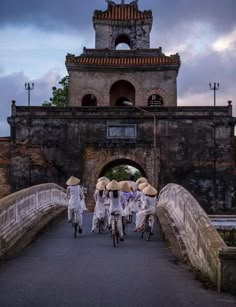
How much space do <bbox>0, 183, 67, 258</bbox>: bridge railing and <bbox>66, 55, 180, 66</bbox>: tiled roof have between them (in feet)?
53.9

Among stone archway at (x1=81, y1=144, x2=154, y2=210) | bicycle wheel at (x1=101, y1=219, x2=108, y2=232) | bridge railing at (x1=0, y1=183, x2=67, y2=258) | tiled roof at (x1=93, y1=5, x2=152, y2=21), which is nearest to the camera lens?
bridge railing at (x1=0, y1=183, x2=67, y2=258)

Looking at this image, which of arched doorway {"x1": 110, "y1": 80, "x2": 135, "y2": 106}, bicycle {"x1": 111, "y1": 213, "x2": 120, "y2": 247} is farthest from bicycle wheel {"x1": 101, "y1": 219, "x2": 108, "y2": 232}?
arched doorway {"x1": 110, "y1": 80, "x2": 135, "y2": 106}

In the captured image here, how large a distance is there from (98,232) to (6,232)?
4.67 m

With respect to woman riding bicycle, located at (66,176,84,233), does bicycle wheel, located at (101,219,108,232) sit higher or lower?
lower

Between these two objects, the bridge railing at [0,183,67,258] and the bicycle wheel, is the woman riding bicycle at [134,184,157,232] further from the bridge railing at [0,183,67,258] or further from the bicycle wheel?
the bridge railing at [0,183,67,258]

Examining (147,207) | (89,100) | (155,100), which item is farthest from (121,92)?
(147,207)

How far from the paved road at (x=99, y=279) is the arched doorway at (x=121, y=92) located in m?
24.7

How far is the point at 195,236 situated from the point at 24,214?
5268 mm

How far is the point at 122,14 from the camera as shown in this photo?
36.8 metres

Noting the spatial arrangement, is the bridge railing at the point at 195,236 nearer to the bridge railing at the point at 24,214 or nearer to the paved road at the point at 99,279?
the paved road at the point at 99,279

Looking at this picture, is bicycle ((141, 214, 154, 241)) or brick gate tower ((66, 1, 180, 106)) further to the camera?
brick gate tower ((66, 1, 180, 106))

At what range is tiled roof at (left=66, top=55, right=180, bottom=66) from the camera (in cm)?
3431

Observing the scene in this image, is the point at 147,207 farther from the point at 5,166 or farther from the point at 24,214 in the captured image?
the point at 5,166

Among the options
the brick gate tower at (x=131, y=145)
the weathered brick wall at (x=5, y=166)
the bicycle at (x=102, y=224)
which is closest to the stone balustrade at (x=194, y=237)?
the bicycle at (x=102, y=224)
